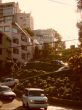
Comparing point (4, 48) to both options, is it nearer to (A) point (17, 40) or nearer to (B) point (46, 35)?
(A) point (17, 40)

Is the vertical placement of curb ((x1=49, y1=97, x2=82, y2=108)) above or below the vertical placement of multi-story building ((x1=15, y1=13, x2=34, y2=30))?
below

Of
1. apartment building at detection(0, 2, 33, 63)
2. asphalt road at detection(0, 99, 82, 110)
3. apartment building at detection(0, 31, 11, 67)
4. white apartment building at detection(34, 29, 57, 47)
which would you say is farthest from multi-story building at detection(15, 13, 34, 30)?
asphalt road at detection(0, 99, 82, 110)

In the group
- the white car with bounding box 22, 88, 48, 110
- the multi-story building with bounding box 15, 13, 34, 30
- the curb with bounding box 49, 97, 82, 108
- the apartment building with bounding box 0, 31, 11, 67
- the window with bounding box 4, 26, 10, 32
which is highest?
the multi-story building with bounding box 15, 13, 34, 30

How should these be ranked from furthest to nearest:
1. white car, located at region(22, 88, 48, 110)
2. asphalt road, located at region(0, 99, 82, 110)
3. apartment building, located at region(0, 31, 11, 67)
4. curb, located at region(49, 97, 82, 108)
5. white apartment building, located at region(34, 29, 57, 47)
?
white apartment building, located at region(34, 29, 57, 47) < apartment building, located at region(0, 31, 11, 67) < curb, located at region(49, 97, 82, 108) < asphalt road, located at region(0, 99, 82, 110) < white car, located at region(22, 88, 48, 110)

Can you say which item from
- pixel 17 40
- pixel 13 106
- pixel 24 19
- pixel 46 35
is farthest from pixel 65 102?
pixel 24 19

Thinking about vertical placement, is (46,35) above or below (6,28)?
below

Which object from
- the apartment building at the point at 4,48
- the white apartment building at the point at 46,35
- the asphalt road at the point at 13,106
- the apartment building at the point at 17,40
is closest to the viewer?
the asphalt road at the point at 13,106

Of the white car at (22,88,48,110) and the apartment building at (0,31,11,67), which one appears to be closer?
the white car at (22,88,48,110)

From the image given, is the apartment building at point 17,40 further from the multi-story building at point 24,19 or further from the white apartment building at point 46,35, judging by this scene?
the multi-story building at point 24,19

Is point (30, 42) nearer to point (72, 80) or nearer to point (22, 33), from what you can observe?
point (22, 33)

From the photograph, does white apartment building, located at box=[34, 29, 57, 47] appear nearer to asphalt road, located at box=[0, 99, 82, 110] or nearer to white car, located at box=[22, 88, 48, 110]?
asphalt road, located at box=[0, 99, 82, 110]

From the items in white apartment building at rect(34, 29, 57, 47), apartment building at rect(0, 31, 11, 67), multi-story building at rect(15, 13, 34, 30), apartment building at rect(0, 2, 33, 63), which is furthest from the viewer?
multi-story building at rect(15, 13, 34, 30)

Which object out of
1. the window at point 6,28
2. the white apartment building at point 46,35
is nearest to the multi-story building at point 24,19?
the white apartment building at point 46,35

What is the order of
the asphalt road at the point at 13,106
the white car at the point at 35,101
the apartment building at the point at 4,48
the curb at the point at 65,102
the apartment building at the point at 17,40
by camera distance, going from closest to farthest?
the white car at the point at 35,101 < the asphalt road at the point at 13,106 < the curb at the point at 65,102 < the apartment building at the point at 4,48 < the apartment building at the point at 17,40
